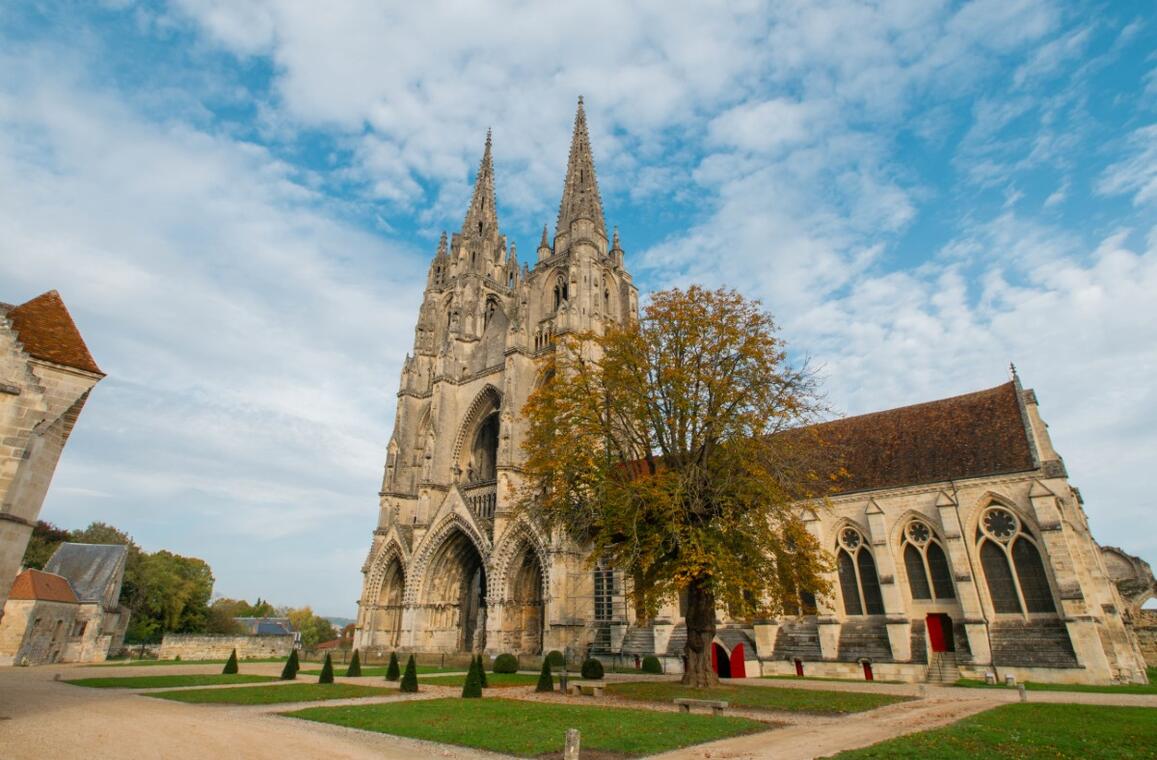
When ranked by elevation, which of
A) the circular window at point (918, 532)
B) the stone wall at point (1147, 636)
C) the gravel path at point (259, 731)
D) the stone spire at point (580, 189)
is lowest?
the gravel path at point (259, 731)

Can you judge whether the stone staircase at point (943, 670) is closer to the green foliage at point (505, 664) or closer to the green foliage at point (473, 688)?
the green foliage at point (505, 664)

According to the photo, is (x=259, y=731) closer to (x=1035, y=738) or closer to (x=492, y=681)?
(x=492, y=681)

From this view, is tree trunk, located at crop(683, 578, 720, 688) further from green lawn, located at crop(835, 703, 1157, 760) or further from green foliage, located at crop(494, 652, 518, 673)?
green foliage, located at crop(494, 652, 518, 673)

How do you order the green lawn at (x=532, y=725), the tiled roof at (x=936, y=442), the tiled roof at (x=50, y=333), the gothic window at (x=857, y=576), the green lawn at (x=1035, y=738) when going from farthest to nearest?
the gothic window at (x=857, y=576) → the tiled roof at (x=936, y=442) → the tiled roof at (x=50, y=333) → the green lawn at (x=532, y=725) → the green lawn at (x=1035, y=738)

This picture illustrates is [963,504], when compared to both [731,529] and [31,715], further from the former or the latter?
[31,715]

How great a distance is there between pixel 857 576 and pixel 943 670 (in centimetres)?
454

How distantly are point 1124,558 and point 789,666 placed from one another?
2059 centimetres

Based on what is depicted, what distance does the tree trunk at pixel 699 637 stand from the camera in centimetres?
1479

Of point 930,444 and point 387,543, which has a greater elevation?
point 930,444

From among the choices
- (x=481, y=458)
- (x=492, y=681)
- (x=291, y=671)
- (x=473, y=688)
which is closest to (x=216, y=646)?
(x=481, y=458)

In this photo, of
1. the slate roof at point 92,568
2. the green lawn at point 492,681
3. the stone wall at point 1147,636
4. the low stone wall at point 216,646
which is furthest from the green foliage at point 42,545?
the stone wall at point 1147,636

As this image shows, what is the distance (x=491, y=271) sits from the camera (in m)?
44.8

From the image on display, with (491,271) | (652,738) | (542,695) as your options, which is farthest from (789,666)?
(491,271)

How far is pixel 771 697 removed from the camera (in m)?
13.7
